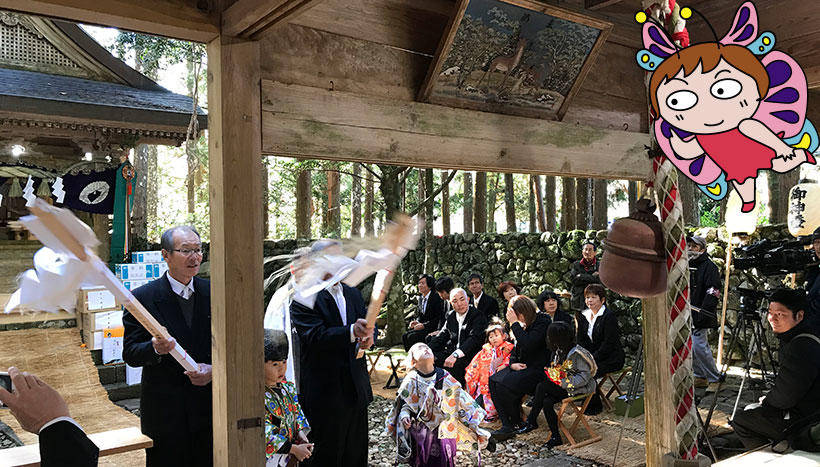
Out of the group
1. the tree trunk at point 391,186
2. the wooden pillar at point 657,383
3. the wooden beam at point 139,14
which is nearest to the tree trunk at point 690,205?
the tree trunk at point 391,186

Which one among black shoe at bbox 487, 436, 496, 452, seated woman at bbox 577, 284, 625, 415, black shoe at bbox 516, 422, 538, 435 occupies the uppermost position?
seated woman at bbox 577, 284, 625, 415

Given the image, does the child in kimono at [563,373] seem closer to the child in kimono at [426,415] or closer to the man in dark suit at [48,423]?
the child in kimono at [426,415]

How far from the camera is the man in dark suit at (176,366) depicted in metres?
2.96

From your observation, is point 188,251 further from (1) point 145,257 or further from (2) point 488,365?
(1) point 145,257

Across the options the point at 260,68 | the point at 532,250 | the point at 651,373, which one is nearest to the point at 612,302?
the point at 532,250

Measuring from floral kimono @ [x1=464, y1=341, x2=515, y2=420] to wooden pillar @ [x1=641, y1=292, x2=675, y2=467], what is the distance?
7.93 feet

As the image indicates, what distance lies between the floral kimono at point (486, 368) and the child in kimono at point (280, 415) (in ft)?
11.2

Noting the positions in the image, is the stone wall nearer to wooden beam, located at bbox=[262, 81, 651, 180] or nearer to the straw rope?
wooden beam, located at bbox=[262, 81, 651, 180]

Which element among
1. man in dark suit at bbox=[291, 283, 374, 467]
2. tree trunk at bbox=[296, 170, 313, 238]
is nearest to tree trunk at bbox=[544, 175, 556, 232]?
tree trunk at bbox=[296, 170, 313, 238]

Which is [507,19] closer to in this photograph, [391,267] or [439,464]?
[391,267]

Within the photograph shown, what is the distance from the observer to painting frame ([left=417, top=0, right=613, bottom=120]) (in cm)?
301

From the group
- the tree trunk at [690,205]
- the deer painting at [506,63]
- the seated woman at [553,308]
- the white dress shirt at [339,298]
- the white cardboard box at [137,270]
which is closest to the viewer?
the deer painting at [506,63]

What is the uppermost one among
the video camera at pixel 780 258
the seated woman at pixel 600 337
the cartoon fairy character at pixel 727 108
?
the cartoon fairy character at pixel 727 108

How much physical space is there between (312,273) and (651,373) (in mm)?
2384
